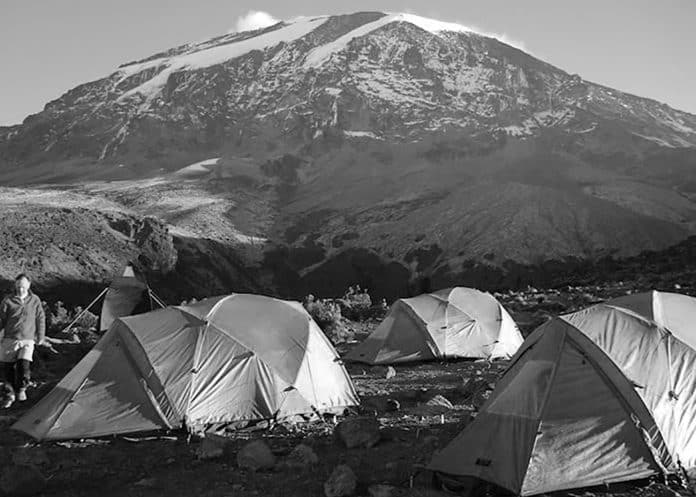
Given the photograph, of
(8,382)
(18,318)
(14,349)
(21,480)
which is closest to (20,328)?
(18,318)

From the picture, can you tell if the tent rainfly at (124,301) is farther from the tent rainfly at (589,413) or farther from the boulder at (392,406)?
the tent rainfly at (589,413)

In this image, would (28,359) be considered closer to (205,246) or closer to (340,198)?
(205,246)

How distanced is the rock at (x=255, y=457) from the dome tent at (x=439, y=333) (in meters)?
8.09

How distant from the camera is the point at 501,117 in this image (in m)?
166

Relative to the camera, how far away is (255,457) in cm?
793

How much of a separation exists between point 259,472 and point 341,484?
4.56 feet

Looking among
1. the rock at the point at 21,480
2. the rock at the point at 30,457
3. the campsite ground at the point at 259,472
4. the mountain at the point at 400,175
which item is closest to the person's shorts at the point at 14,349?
the campsite ground at the point at 259,472

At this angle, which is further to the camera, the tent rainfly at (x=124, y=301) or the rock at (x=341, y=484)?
the tent rainfly at (x=124, y=301)

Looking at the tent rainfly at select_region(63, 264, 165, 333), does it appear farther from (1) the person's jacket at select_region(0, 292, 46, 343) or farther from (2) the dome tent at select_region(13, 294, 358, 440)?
(2) the dome tent at select_region(13, 294, 358, 440)

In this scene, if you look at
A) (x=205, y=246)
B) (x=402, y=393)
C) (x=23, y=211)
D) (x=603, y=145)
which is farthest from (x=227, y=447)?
(x=603, y=145)

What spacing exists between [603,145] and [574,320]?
142742mm

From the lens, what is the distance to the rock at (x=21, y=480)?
7062mm

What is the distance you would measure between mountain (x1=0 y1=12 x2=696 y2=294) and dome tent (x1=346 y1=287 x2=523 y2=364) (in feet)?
164

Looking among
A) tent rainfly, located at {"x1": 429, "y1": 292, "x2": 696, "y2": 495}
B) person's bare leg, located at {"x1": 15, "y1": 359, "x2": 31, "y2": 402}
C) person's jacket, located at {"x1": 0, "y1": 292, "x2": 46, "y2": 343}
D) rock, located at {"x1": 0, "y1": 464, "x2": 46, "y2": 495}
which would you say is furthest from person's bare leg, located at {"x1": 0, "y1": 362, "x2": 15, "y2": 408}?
tent rainfly, located at {"x1": 429, "y1": 292, "x2": 696, "y2": 495}
